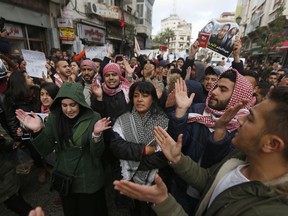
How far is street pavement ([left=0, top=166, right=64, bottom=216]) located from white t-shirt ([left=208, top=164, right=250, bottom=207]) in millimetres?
2380

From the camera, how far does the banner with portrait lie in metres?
3.71

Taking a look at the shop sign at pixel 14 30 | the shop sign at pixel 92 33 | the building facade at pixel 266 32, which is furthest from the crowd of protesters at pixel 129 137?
the building facade at pixel 266 32

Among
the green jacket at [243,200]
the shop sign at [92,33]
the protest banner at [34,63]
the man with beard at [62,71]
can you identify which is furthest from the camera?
the shop sign at [92,33]

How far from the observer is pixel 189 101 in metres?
1.64

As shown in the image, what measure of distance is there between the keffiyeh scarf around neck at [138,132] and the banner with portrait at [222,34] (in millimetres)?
2709

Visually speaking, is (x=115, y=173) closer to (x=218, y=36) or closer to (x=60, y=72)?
(x=60, y=72)

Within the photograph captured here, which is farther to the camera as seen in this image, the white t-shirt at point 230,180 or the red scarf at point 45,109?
the red scarf at point 45,109

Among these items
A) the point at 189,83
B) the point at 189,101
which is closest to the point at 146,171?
the point at 189,101

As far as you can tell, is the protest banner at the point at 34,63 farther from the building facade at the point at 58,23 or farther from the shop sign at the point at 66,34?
the shop sign at the point at 66,34

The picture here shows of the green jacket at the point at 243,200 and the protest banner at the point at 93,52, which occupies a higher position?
the protest banner at the point at 93,52

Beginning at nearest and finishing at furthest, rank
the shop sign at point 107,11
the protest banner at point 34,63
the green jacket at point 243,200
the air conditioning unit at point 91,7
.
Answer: the green jacket at point 243,200 < the protest banner at point 34,63 < the air conditioning unit at point 91,7 < the shop sign at point 107,11

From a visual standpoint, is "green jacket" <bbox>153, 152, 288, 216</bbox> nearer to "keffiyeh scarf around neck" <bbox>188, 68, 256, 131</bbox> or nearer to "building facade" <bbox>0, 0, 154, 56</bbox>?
"keffiyeh scarf around neck" <bbox>188, 68, 256, 131</bbox>

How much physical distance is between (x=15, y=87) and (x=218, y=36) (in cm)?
396

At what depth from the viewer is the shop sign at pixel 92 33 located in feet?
42.4
